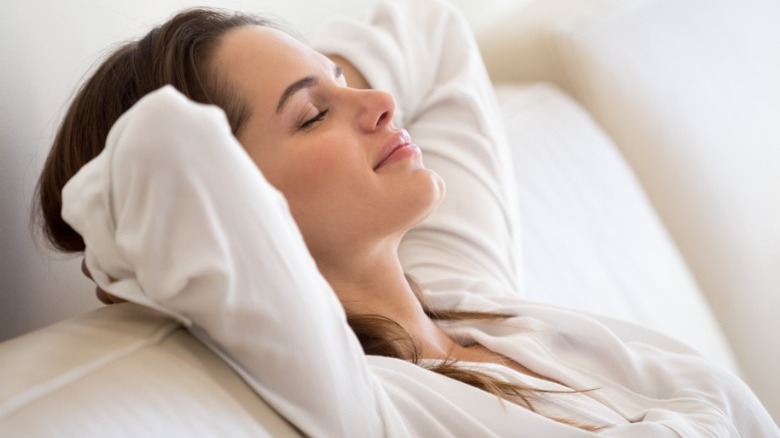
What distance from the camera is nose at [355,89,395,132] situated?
997 mm

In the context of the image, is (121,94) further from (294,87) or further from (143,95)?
(294,87)

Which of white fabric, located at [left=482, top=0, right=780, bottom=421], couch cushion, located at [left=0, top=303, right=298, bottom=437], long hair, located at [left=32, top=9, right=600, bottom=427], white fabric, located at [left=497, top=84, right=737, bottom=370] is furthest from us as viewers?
white fabric, located at [left=482, top=0, right=780, bottom=421]

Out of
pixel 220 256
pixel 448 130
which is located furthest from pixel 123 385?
pixel 448 130

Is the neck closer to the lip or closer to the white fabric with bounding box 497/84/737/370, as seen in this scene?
the lip

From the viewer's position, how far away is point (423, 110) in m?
1.39

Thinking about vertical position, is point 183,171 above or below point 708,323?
above

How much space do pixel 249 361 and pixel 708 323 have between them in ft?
3.11

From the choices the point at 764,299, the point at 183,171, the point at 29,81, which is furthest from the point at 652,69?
the point at 183,171

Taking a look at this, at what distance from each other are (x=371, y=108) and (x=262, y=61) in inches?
4.5

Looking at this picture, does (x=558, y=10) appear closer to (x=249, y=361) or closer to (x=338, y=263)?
(x=338, y=263)

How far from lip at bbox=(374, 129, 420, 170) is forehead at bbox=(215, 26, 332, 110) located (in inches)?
4.0

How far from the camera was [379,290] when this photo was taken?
103cm

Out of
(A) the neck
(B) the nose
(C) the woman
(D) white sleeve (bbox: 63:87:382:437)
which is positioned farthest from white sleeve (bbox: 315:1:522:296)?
(D) white sleeve (bbox: 63:87:382:437)

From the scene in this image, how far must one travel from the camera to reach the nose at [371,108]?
997mm
